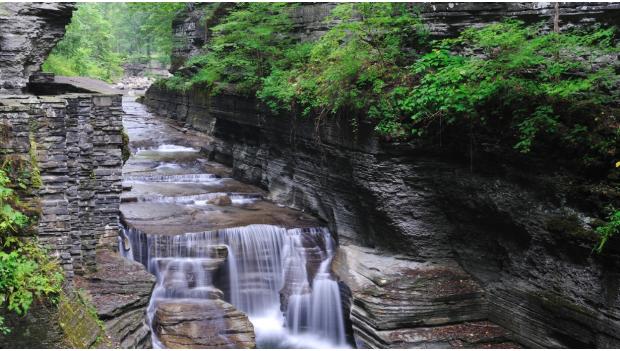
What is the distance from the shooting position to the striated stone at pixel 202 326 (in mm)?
11414

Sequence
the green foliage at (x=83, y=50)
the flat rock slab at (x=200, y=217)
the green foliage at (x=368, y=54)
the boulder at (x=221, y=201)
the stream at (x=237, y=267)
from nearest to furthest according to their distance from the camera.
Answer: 1. the stream at (x=237, y=267)
2. the green foliage at (x=368, y=54)
3. the flat rock slab at (x=200, y=217)
4. the boulder at (x=221, y=201)
5. the green foliage at (x=83, y=50)

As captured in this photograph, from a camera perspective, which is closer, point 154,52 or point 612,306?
point 612,306

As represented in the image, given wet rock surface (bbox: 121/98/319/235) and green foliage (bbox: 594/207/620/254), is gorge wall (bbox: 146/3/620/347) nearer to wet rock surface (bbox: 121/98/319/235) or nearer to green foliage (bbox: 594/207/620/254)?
green foliage (bbox: 594/207/620/254)

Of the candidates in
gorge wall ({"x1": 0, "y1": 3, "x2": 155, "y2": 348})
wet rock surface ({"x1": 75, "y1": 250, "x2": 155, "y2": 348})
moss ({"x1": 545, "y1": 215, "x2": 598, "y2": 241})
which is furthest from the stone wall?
moss ({"x1": 545, "y1": 215, "x2": 598, "y2": 241})

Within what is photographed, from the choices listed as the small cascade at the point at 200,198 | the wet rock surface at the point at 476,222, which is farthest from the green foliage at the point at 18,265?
the small cascade at the point at 200,198

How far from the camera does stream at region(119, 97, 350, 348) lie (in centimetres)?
1268

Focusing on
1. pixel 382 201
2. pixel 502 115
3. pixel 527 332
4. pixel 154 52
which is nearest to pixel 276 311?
pixel 382 201

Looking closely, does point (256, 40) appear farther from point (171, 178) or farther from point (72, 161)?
point (72, 161)

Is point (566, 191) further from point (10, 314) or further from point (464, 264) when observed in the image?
point (10, 314)

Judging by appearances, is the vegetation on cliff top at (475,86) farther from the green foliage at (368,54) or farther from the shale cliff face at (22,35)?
the shale cliff face at (22,35)

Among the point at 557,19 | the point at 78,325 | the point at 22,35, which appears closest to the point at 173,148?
the point at 22,35

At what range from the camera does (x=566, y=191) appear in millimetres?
10070

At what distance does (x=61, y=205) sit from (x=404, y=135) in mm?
7113

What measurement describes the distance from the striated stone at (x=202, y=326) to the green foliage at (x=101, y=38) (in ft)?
46.8
